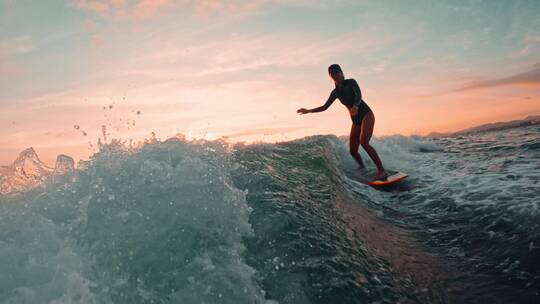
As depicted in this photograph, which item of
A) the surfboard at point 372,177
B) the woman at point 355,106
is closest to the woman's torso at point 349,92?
the woman at point 355,106

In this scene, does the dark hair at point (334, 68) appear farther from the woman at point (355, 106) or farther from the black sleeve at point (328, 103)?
the black sleeve at point (328, 103)

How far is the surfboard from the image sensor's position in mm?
8852

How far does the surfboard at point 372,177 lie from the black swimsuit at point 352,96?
1.44 meters

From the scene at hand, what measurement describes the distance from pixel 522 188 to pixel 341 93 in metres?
4.30

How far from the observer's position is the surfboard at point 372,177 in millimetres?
8852

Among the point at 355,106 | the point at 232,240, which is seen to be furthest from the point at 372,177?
the point at 232,240

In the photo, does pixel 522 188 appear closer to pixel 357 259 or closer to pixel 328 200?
pixel 328 200

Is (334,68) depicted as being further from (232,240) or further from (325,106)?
(232,240)

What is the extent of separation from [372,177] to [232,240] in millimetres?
6529

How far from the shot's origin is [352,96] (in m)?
9.20

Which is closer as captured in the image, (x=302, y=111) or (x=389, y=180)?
(x=389, y=180)

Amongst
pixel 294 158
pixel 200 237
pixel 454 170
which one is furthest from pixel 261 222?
pixel 454 170

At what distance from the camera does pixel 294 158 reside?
8.98 metres

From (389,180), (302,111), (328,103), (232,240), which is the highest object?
(328,103)
